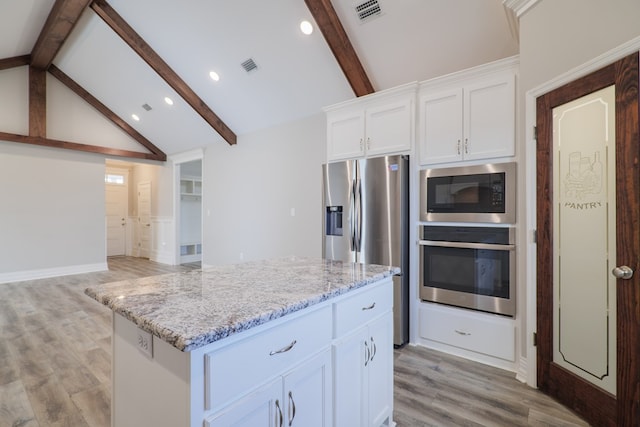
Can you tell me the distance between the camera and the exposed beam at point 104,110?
5.88m

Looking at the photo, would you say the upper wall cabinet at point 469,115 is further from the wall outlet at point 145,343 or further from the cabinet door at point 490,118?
the wall outlet at point 145,343

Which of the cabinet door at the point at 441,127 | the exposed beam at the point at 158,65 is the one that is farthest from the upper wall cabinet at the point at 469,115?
the exposed beam at the point at 158,65

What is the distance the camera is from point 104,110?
252 inches

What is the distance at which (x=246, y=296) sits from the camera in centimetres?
116

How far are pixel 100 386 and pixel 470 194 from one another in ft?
10.2

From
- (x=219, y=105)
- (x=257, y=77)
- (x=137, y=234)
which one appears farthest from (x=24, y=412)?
(x=137, y=234)

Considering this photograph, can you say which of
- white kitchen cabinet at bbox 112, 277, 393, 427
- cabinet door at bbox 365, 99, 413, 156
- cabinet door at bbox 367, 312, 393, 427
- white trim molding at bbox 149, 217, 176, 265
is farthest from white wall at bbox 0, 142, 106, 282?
cabinet door at bbox 367, 312, 393, 427

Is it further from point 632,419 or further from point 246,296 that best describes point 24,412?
point 632,419

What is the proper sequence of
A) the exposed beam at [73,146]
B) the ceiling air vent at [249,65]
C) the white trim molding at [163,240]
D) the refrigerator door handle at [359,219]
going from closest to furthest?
the refrigerator door handle at [359,219]
the ceiling air vent at [249,65]
the exposed beam at [73,146]
the white trim molding at [163,240]

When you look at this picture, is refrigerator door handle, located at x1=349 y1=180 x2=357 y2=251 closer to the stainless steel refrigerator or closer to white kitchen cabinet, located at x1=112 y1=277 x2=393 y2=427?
the stainless steel refrigerator

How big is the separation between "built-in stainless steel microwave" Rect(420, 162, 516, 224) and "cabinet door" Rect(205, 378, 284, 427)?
→ 2102 millimetres

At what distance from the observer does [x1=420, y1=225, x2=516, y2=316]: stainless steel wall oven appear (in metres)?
2.39

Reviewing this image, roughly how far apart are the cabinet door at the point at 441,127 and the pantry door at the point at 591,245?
608 millimetres

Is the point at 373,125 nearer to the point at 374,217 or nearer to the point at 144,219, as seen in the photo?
the point at 374,217
